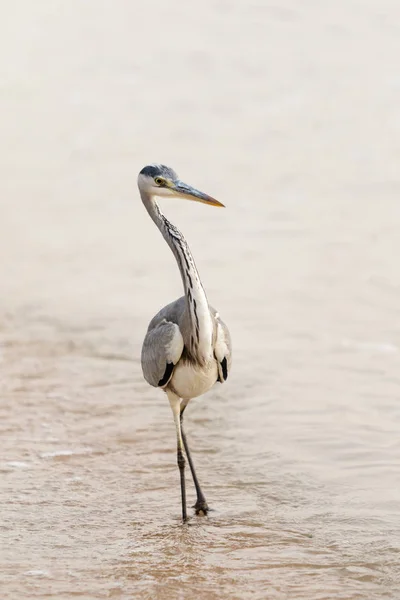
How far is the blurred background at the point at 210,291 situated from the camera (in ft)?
21.1

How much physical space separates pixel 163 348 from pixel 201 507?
1064 mm

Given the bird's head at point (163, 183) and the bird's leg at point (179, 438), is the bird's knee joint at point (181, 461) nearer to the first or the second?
the bird's leg at point (179, 438)

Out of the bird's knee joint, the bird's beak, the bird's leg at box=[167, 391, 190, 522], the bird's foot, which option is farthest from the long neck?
the bird's foot

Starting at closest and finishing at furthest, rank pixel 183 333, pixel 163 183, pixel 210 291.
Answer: pixel 183 333 < pixel 163 183 < pixel 210 291

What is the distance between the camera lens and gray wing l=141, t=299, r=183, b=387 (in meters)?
6.55

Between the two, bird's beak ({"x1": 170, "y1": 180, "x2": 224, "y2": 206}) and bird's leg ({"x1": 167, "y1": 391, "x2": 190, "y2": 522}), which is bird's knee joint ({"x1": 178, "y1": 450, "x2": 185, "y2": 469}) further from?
bird's beak ({"x1": 170, "y1": 180, "x2": 224, "y2": 206})

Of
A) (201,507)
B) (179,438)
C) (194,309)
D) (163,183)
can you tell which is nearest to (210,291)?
(179,438)

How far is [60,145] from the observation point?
741 inches

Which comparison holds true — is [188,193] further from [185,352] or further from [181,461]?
[181,461]

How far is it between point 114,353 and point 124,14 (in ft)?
51.8

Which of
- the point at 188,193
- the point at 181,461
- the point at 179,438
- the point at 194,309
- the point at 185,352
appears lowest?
the point at 181,461

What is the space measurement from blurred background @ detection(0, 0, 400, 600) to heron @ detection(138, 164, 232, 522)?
77 cm

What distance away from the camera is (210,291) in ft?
40.0

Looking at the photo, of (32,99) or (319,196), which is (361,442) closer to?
(319,196)
